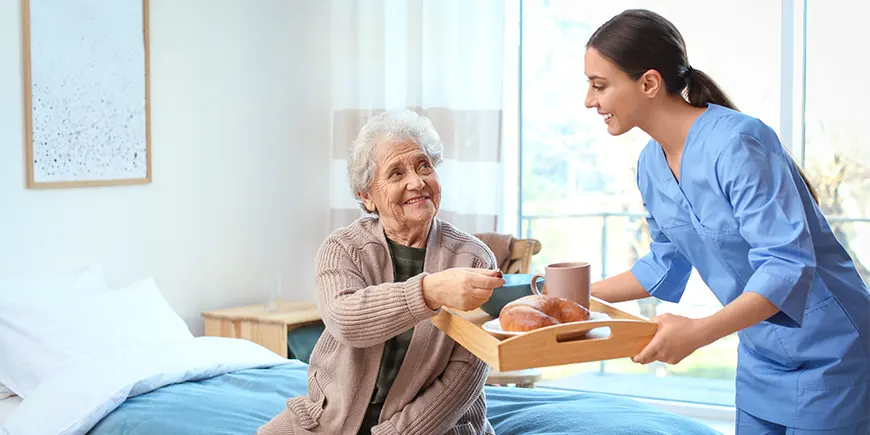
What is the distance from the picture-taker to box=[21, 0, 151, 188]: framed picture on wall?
353 centimetres

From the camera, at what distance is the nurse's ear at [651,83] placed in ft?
6.07

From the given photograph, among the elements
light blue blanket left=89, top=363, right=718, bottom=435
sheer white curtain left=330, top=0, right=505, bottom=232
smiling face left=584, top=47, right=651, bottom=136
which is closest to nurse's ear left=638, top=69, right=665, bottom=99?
smiling face left=584, top=47, right=651, bottom=136

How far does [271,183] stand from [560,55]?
5.55ft

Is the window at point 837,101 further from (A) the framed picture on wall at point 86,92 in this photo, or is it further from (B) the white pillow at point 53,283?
(B) the white pillow at point 53,283

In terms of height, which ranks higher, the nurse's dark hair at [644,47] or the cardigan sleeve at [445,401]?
the nurse's dark hair at [644,47]

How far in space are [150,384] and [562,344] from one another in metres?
1.84

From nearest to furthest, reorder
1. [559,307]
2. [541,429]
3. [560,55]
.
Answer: [559,307] → [541,429] → [560,55]

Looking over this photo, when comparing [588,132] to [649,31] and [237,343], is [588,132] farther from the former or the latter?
[649,31]

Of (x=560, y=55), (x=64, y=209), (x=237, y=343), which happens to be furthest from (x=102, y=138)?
(x=560, y=55)

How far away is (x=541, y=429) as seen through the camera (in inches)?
100

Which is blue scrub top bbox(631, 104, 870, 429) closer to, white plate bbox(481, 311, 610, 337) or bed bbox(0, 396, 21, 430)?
white plate bbox(481, 311, 610, 337)

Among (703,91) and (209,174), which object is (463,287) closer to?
(703,91)

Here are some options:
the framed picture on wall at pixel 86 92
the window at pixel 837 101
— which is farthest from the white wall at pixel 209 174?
the window at pixel 837 101

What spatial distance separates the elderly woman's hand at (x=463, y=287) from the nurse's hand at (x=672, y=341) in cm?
28
